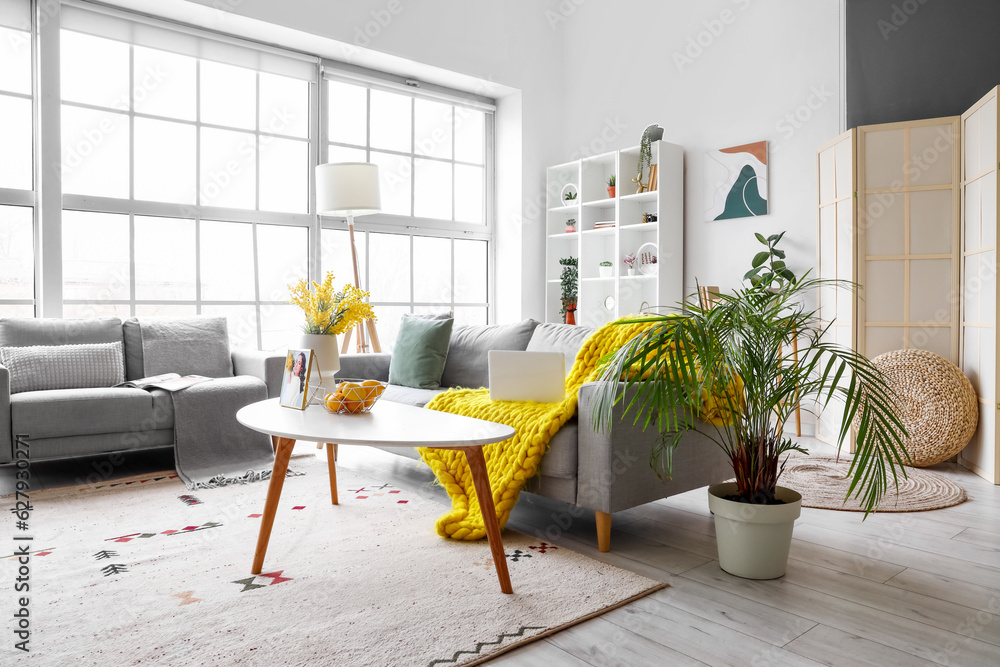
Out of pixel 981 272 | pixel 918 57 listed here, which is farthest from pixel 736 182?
pixel 981 272

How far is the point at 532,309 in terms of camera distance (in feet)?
19.7

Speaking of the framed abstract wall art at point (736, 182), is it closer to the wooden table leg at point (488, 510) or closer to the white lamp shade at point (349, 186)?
the white lamp shade at point (349, 186)

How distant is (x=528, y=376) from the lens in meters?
2.68

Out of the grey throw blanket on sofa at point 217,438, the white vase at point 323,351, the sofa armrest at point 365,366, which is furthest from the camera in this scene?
the sofa armrest at point 365,366

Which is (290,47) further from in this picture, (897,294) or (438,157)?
(897,294)

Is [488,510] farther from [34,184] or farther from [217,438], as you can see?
[34,184]

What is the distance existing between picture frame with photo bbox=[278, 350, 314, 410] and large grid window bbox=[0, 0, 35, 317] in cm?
246

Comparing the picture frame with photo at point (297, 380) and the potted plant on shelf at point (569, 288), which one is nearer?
the picture frame with photo at point (297, 380)

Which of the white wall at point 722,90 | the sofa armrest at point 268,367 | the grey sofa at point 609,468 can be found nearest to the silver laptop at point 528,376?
the grey sofa at point 609,468

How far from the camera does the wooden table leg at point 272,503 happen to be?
6.93ft

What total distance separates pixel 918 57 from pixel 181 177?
4569 millimetres

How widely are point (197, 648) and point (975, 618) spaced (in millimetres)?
1998

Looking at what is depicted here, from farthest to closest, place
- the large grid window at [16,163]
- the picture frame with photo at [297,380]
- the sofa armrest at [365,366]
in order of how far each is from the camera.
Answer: the sofa armrest at [365,366], the large grid window at [16,163], the picture frame with photo at [297,380]

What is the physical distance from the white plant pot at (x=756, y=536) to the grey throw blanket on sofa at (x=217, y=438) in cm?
220
